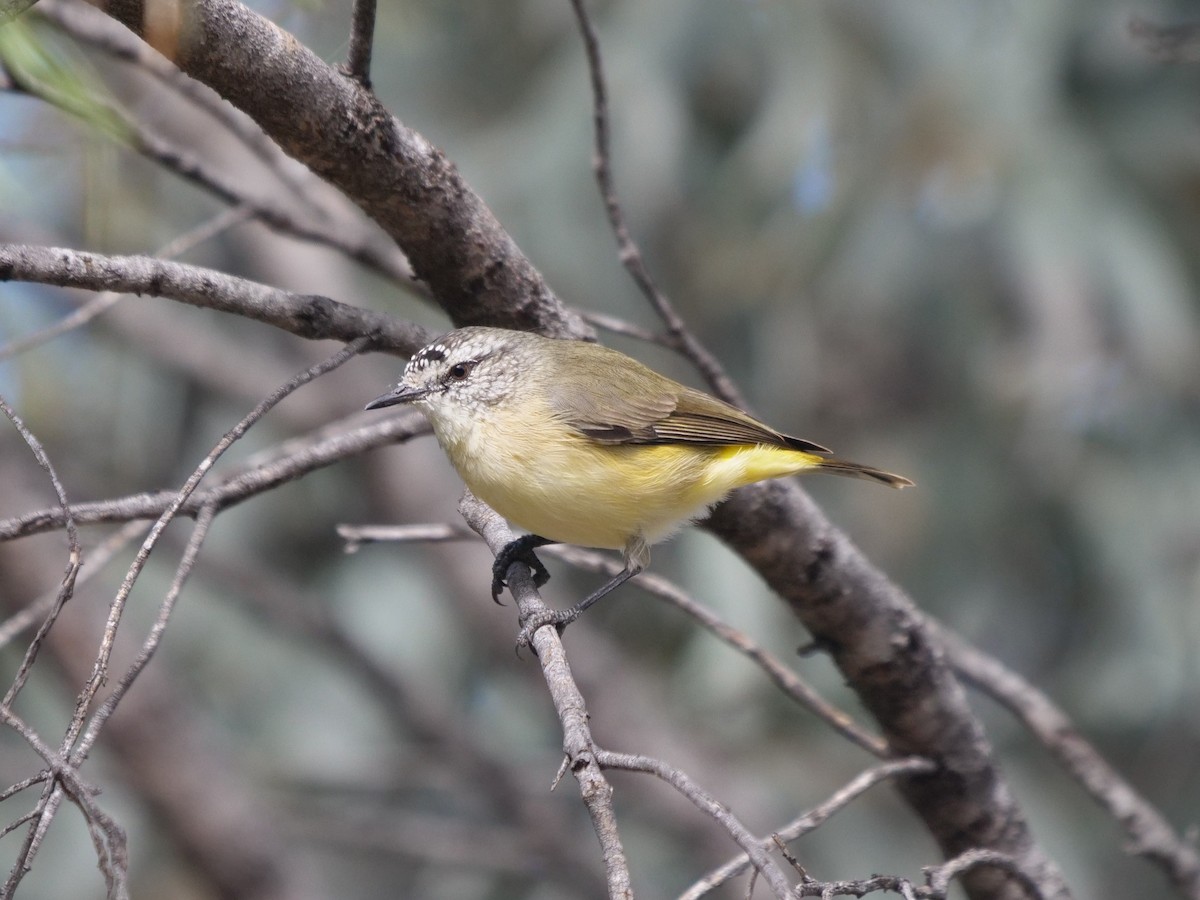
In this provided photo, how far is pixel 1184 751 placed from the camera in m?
6.30

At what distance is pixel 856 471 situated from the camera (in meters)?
3.03

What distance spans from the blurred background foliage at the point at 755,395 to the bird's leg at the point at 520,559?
8.98ft

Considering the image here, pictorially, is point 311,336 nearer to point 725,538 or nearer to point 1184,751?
point 725,538

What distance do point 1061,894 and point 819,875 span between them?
10.5 feet

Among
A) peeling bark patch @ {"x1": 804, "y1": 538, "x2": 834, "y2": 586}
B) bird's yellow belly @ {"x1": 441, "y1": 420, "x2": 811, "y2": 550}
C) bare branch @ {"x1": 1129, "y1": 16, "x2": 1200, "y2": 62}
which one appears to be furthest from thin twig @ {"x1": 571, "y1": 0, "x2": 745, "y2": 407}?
bare branch @ {"x1": 1129, "y1": 16, "x2": 1200, "y2": 62}

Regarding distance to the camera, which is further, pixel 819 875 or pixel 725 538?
pixel 819 875

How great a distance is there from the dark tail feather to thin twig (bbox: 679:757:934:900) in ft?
2.30

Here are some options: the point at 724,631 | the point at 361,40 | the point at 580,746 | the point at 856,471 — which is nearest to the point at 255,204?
the point at 361,40

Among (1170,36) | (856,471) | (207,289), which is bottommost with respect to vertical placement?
(207,289)

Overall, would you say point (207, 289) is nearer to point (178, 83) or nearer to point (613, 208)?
point (613, 208)

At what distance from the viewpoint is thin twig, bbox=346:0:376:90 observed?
1.77 meters

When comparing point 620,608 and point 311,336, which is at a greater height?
point 620,608

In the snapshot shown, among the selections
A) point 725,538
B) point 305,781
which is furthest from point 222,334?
point 725,538

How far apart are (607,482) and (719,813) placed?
134 centimetres
